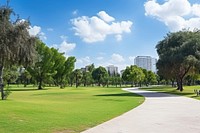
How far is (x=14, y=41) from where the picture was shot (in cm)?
2705

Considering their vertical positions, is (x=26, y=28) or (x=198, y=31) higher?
(x=198, y=31)

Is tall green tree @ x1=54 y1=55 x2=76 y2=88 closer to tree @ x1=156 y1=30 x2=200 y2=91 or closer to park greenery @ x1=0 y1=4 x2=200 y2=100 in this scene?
park greenery @ x1=0 y1=4 x2=200 y2=100

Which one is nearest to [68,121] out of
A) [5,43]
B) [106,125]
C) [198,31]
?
[106,125]

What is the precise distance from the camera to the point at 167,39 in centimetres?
6088

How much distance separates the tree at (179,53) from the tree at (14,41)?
2896 cm

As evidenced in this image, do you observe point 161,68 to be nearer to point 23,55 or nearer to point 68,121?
point 23,55

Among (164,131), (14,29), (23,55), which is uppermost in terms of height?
(14,29)

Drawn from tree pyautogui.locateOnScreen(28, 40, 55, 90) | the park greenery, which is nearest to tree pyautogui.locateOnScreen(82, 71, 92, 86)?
the park greenery

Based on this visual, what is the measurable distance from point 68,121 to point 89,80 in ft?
412

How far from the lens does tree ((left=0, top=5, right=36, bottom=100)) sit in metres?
26.2

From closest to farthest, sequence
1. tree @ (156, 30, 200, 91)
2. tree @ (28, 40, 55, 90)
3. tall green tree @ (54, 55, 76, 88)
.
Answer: tree @ (156, 30, 200, 91)
tree @ (28, 40, 55, 90)
tall green tree @ (54, 55, 76, 88)

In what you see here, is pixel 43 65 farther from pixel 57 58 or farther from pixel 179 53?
pixel 179 53

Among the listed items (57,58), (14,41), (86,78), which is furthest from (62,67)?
(14,41)

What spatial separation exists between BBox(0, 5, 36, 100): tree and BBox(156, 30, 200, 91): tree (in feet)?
95.0
